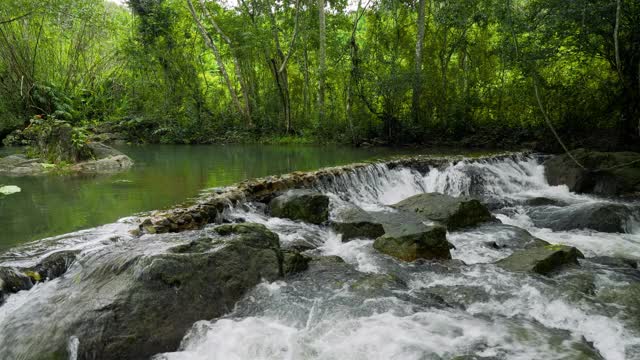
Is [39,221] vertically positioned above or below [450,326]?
above

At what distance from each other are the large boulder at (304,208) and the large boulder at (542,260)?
9.53ft

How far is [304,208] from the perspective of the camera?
689 centimetres

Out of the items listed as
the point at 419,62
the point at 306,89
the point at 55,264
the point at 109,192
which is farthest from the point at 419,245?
the point at 306,89

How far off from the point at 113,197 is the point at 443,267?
18.3ft

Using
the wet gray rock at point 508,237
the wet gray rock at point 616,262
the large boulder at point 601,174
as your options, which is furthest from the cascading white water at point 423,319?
the large boulder at point 601,174

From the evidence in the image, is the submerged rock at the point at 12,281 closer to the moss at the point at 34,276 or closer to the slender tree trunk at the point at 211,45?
the moss at the point at 34,276

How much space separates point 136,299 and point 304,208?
3.80 m

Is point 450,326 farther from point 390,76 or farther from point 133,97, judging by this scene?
point 133,97

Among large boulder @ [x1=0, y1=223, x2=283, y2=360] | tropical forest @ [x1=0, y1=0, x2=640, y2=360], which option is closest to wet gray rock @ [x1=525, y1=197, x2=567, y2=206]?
tropical forest @ [x1=0, y1=0, x2=640, y2=360]

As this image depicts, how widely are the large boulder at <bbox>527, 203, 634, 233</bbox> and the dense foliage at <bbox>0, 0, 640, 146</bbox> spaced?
12.9 feet

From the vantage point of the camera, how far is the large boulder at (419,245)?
207 inches

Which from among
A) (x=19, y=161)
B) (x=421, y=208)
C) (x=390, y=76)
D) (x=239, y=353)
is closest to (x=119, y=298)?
(x=239, y=353)

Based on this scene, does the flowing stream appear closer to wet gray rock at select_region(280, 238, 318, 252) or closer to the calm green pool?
wet gray rock at select_region(280, 238, 318, 252)

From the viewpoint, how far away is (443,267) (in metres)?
5.02
